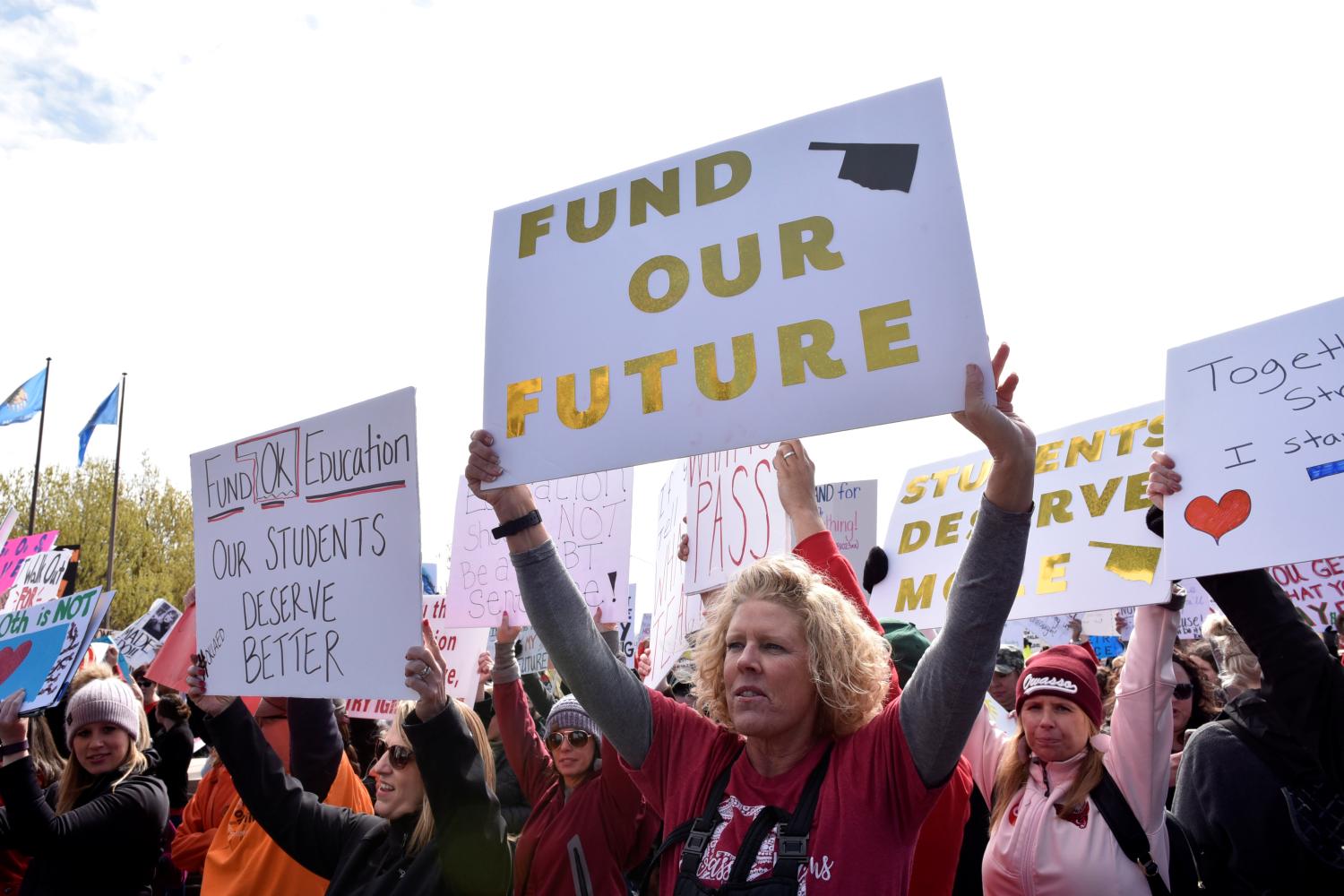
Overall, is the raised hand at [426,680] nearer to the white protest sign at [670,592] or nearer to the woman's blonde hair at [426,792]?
the woman's blonde hair at [426,792]

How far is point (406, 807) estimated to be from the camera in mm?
3211

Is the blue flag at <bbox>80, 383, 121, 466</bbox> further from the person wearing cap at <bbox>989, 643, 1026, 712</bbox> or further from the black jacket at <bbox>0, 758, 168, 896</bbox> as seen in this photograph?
the person wearing cap at <bbox>989, 643, 1026, 712</bbox>

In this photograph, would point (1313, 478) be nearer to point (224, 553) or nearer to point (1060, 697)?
point (1060, 697)

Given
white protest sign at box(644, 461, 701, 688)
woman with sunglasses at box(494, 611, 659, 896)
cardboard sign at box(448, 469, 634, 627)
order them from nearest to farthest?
woman with sunglasses at box(494, 611, 659, 896), cardboard sign at box(448, 469, 634, 627), white protest sign at box(644, 461, 701, 688)

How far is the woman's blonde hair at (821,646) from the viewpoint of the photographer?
212cm

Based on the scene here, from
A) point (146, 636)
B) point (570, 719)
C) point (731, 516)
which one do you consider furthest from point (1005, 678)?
point (146, 636)

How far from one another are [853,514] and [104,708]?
4681mm

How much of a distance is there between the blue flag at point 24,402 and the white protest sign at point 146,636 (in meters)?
16.1

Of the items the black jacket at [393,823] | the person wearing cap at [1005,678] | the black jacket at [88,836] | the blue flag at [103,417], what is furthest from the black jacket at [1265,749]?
the blue flag at [103,417]

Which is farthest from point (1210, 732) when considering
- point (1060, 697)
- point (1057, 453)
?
point (1057, 453)

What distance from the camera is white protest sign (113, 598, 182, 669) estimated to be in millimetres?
9164

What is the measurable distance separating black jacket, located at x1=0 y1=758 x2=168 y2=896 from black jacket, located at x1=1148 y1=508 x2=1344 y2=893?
4.12 metres

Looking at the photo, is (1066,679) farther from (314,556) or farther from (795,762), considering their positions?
(314,556)

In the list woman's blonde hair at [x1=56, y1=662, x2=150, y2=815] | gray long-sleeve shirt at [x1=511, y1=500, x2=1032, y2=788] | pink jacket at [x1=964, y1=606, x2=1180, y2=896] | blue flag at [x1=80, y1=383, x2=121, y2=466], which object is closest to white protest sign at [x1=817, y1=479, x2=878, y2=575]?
pink jacket at [x1=964, y1=606, x2=1180, y2=896]
